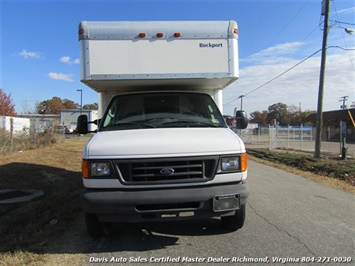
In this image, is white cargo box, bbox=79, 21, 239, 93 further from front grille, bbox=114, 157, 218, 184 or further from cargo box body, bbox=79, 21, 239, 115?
front grille, bbox=114, 157, 218, 184

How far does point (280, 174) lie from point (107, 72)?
26.0 ft

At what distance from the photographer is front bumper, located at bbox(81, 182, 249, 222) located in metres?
3.78

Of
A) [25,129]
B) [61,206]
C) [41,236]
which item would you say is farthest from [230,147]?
[25,129]

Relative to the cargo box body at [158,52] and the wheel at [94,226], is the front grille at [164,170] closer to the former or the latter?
the wheel at [94,226]

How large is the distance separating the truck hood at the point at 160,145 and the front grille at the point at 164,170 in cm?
8

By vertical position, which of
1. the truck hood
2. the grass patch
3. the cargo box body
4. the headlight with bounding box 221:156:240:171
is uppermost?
the cargo box body

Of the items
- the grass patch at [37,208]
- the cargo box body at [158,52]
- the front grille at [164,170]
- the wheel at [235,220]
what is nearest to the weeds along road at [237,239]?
the wheel at [235,220]

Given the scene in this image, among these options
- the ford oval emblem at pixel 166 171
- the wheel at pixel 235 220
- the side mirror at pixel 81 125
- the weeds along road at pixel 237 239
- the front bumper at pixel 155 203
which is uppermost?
the side mirror at pixel 81 125

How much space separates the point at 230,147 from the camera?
4047 mm

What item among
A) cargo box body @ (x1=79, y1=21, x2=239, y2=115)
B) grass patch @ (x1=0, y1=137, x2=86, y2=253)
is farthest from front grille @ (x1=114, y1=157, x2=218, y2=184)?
cargo box body @ (x1=79, y1=21, x2=239, y2=115)

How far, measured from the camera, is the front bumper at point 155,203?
3.78 m

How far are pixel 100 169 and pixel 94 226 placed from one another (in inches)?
38.2

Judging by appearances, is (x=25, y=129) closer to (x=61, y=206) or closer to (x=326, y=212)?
(x=61, y=206)

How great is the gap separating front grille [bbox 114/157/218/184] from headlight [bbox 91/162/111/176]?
12 cm
